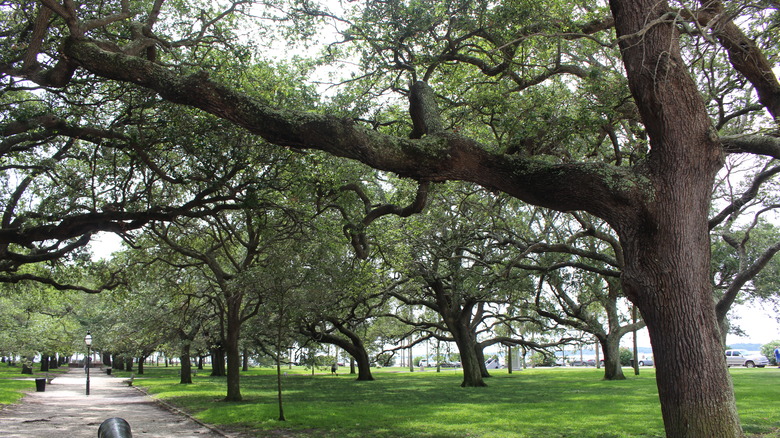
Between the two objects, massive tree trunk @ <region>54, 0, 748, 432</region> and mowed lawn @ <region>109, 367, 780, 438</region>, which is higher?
massive tree trunk @ <region>54, 0, 748, 432</region>

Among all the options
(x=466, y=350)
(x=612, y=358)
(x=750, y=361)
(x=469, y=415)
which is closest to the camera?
(x=469, y=415)

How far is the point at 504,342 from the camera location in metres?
30.3

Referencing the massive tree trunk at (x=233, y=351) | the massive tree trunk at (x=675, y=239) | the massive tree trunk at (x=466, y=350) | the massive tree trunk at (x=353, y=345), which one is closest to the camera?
the massive tree trunk at (x=675, y=239)

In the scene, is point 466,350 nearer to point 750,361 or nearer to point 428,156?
point 428,156

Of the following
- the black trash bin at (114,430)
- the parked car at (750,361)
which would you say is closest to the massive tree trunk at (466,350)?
the black trash bin at (114,430)

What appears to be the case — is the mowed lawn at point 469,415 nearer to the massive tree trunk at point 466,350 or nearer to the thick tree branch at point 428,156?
the massive tree trunk at point 466,350

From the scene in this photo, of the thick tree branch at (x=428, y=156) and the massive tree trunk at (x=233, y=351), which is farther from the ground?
the thick tree branch at (x=428, y=156)

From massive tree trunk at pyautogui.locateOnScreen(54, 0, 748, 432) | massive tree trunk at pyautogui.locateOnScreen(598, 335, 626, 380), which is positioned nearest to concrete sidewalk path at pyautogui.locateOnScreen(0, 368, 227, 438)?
massive tree trunk at pyautogui.locateOnScreen(54, 0, 748, 432)

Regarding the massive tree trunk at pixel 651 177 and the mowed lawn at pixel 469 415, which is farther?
the mowed lawn at pixel 469 415

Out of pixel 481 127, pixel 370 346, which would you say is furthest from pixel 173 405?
pixel 370 346

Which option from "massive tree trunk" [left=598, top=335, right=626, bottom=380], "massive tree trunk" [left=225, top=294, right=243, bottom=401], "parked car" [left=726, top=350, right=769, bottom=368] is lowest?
"parked car" [left=726, top=350, right=769, bottom=368]

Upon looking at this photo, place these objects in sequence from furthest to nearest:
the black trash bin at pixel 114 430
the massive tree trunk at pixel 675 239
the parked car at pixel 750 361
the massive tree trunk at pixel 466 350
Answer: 1. the parked car at pixel 750 361
2. the massive tree trunk at pixel 466 350
3. the massive tree trunk at pixel 675 239
4. the black trash bin at pixel 114 430

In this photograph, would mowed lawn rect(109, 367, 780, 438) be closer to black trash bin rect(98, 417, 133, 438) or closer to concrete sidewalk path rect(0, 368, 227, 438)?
concrete sidewalk path rect(0, 368, 227, 438)

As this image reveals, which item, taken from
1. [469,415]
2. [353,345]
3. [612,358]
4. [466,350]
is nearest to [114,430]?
[469,415]
